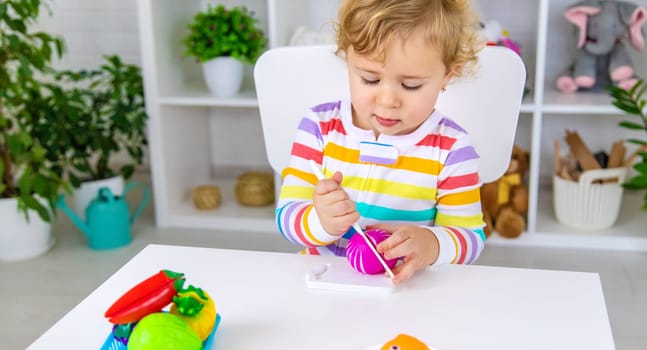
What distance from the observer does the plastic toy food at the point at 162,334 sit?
61cm

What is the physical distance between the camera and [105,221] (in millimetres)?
2264

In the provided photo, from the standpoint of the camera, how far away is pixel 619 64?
7.52 ft

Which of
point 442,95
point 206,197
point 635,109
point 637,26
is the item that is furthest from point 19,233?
point 637,26

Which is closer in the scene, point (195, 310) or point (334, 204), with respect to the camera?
point (195, 310)

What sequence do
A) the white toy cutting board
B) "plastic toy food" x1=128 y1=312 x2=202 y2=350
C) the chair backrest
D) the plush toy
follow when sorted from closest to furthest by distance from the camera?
"plastic toy food" x1=128 y1=312 x2=202 y2=350 < the white toy cutting board < the chair backrest < the plush toy

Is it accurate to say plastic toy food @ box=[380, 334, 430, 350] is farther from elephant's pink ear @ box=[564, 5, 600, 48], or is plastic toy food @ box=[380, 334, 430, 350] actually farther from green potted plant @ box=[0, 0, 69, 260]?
elephant's pink ear @ box=[564, 5, 600, 48]

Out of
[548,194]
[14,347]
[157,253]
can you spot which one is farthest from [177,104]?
[157,253]

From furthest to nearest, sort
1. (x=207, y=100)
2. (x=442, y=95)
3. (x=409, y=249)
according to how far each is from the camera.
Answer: (x=207, y=100) → (x=442, y=95) → (x=409, y=249)

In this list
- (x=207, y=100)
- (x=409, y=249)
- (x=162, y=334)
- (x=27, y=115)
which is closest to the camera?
(x=162, y=334)

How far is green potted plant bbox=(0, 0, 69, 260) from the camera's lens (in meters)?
2.03

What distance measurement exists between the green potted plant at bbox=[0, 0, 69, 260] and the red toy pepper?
4.97 feet

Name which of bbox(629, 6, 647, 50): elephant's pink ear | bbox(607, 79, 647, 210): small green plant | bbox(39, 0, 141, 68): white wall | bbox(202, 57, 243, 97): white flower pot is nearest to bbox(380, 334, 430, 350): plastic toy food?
bbox(607, 79, 647, 210): small green plant

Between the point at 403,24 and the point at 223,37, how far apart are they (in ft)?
4.81

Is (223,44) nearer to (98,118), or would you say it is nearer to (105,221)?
(98,118)
